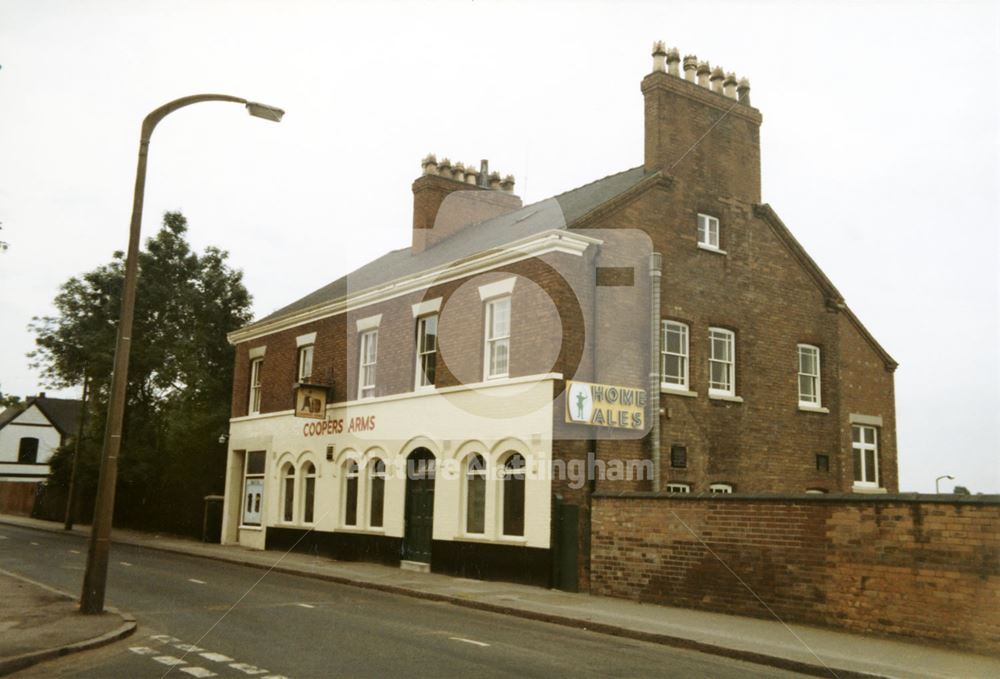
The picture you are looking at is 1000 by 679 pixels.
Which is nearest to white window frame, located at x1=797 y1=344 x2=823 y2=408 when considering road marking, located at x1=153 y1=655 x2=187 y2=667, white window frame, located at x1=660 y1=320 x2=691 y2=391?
white window frame, located at x1=660 y1=320 x2=691 y2=391

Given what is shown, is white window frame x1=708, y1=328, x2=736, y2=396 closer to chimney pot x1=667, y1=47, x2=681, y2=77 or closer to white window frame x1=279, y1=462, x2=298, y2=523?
chimney pot x1=667, y1=47, x2=681, y2=77

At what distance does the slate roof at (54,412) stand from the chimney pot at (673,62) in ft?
204

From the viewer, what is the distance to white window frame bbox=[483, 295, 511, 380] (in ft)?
67.2

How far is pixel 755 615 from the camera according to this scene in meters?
14.2

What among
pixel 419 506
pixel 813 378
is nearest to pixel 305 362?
pixel 419 506

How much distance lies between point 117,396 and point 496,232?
13.2 metres

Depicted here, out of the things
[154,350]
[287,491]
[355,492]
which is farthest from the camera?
[154,350]

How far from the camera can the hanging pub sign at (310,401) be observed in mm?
25641

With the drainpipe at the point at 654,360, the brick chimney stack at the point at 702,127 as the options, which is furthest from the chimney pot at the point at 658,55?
the drainpipe at the point at 654,360

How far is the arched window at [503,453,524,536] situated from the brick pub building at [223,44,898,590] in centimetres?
4

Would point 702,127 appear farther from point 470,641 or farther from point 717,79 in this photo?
point 470,641

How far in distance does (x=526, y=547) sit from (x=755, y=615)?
5.74 metres

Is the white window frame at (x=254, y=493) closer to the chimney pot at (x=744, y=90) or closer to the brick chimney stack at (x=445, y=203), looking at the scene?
the brick chimney stack at (x=445, y=203)

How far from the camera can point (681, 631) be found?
12.5m
